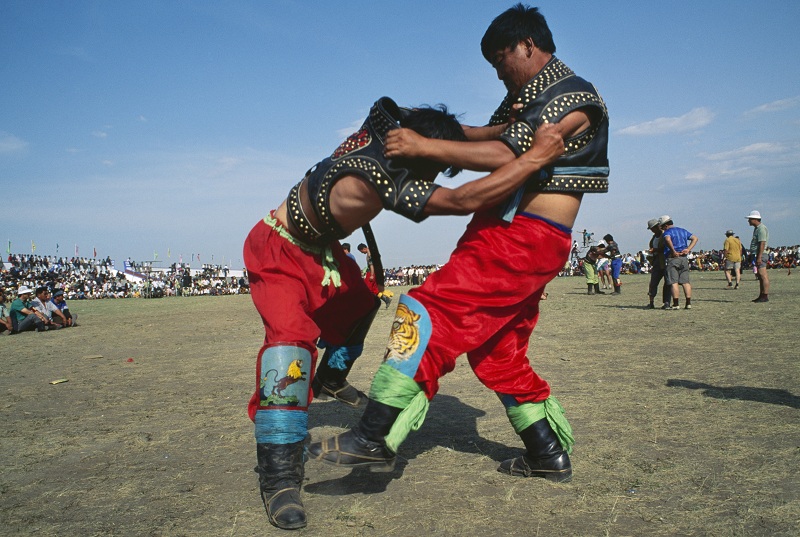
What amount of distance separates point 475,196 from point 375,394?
989mm

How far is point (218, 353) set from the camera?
28.0ft

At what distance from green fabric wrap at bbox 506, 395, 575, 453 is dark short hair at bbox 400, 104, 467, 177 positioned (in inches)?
50.2

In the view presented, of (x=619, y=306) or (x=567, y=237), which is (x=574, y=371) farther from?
(x=619, y=306)

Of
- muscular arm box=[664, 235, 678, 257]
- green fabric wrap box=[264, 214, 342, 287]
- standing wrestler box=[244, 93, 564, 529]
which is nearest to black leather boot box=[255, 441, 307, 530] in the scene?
standing wrestler box=[244, 93, 564, 529]

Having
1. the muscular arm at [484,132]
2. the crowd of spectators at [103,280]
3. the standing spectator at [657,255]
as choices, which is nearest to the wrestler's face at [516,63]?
the muscular arm at [484,132]

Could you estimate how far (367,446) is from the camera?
2.59 m

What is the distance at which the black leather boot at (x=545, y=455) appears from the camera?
2.98m

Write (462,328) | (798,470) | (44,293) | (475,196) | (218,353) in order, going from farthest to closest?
(44,293)
(218,353)
(798,470)
(462,328)
(475,196)

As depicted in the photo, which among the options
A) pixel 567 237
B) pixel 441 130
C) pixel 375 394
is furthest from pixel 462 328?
pixel 441 130

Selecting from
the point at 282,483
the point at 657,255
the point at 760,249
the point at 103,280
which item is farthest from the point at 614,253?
the point at 103,280

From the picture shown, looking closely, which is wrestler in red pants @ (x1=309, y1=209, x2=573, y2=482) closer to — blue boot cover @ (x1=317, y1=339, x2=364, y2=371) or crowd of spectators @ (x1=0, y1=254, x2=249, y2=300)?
blue boot cover @ (x1=317, y1=339, x2=364, y2=371)

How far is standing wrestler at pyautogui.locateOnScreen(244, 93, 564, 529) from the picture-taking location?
250cm

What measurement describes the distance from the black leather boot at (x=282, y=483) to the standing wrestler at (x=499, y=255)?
0.74 feet

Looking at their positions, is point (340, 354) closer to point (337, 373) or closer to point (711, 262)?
point (337, 373)
